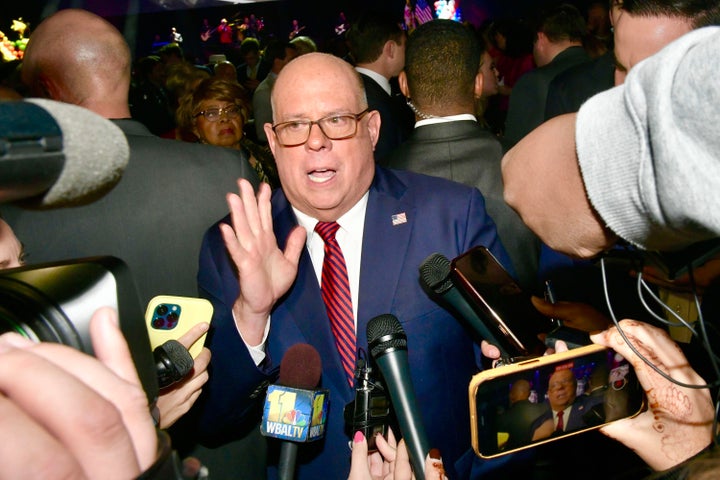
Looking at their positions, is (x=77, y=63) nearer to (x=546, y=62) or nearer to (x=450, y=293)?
(x=450, y=293)

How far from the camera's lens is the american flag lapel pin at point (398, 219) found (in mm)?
2154

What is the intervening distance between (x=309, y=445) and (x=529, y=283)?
4.35ft

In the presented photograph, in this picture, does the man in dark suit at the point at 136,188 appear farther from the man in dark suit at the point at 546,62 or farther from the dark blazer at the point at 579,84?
the man in dark suit at the point at 546,62

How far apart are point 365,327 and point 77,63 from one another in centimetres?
148

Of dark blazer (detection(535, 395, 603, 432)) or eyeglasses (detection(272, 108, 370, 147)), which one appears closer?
dark blazer (detection(535, 395, 603, 432))

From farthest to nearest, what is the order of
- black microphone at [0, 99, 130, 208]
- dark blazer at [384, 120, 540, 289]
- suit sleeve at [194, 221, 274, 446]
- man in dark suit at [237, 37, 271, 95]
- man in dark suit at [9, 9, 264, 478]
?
1. man in dark suit at [237, 37, 271, 95]
2. dark blazer at [384, 120, 540, 289]
3. man in dark suit at [9, 9, 264, 478]
4. suit sleeve at [194, 221, 274, 446]
5. black microphone at [0, 99, 130, 208]

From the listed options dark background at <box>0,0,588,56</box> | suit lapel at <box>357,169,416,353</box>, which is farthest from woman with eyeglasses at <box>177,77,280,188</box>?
dark background at <box>0,0,588,56</box>

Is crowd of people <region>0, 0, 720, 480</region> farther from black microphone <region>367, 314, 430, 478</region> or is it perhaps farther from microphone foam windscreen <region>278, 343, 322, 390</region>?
microphone foam windscreen <region>278, 343, 322, 390</region>

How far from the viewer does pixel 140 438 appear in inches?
25.4

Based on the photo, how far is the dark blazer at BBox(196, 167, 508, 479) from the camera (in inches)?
77.6

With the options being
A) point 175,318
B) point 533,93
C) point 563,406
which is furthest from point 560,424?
point 533,93

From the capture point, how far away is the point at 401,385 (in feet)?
4.55

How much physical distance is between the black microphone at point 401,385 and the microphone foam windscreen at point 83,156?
877mm

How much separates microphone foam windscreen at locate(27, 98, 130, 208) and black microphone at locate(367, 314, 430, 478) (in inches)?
34.5
